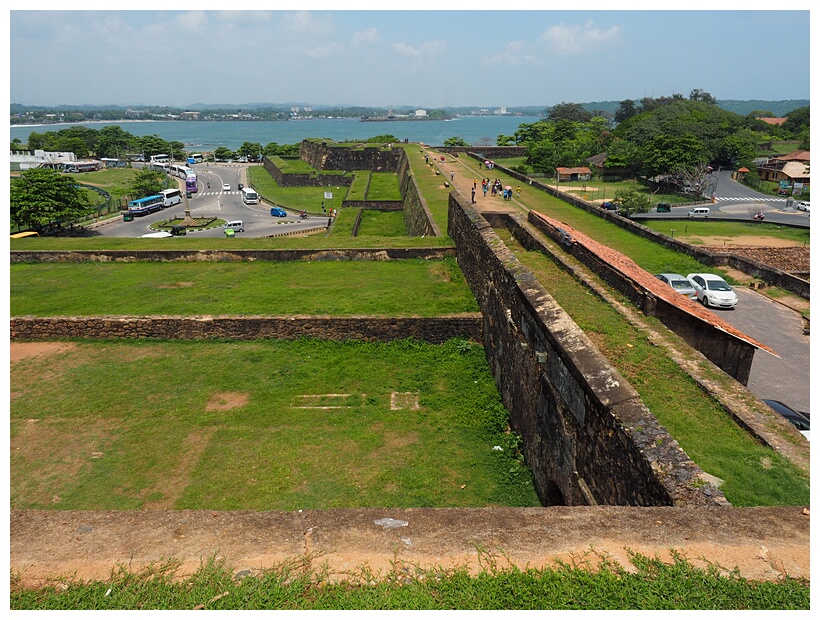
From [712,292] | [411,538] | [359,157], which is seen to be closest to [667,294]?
[411,538]

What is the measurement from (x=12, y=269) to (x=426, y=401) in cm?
1585

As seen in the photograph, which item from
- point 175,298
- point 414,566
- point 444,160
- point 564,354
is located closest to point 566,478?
point 564,354

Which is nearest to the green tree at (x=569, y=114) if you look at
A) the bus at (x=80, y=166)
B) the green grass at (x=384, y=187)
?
the green grass at (x=384, y=187)

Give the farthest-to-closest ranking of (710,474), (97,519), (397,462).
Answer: (397,462)
(710,474)
(97,519)

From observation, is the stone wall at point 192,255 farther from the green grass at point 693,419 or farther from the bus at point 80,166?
the bus at point 80,166

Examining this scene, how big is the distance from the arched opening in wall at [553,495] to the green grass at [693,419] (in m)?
1.79

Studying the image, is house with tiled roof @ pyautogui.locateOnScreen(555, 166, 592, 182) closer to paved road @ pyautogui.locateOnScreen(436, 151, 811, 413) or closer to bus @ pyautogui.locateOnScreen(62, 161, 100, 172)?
paved road @ pyautogui.locateOnScreen(436, 151, 811, 413)

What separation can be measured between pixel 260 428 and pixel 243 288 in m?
6.75

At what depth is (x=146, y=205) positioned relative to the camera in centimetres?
4391

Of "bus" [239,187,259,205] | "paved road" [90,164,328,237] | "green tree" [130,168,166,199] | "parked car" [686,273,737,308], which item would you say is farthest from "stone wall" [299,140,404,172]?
"parked car" [686,273,737,308]

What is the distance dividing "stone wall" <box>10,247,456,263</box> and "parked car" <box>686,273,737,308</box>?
33.2 ft

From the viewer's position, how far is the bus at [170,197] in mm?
47406

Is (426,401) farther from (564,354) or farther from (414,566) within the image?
(414,566)

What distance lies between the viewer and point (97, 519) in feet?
15.5
